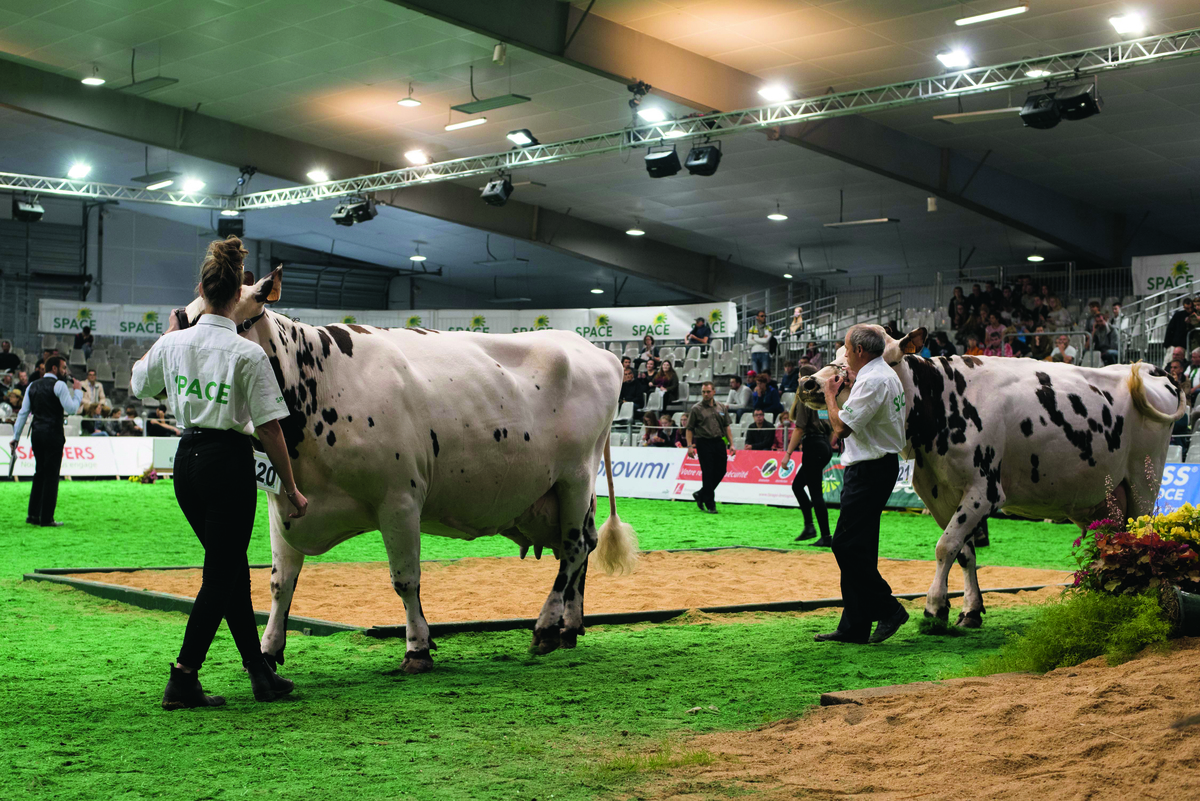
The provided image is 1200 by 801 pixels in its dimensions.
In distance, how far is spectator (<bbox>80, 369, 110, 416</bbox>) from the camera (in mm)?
25859

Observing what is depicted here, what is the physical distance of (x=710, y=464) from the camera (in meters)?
18.1

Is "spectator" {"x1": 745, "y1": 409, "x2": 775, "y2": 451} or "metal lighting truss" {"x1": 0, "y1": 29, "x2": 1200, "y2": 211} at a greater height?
"metal lighting truss" {"x1": 0, "y1": 29, "x2": 1200, "y2": 211}

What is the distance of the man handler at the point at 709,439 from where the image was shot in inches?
695

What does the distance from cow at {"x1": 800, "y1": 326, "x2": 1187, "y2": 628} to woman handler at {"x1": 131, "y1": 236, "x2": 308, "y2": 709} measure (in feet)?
11.9

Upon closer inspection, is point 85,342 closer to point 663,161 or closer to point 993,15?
point 663,161

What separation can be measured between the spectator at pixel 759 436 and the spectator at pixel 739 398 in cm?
300

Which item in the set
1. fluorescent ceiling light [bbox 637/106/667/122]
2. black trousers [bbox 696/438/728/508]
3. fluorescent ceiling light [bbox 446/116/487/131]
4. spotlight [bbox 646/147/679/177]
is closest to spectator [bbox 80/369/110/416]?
fluorescent ceiling light [bbox 446/116/487/131]

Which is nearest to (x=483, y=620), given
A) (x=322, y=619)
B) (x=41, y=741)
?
(x=322, y=619)

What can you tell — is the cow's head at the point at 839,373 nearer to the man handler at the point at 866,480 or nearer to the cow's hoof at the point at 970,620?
the man handler at the point at 866,480

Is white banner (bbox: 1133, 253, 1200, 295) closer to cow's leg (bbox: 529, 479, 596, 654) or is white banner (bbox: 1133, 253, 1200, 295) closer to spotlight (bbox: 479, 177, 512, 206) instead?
spotlight (bbox: 479, 177, 512, 206)

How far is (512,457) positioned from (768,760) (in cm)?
298

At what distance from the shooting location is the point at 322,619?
7.15 meters

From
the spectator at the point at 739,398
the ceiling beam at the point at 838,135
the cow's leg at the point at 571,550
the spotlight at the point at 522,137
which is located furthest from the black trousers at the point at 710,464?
the cow's leg at the point at 571,550

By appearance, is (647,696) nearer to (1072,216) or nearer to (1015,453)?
(1015,453)
